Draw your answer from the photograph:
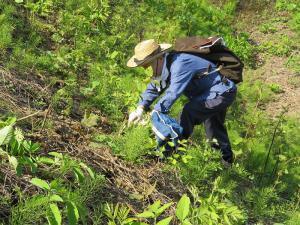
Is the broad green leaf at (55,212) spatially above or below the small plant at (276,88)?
above

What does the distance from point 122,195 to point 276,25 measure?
7.05 m

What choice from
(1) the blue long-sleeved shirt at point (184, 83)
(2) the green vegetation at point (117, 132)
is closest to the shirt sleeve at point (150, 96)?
(1) the blue long-sleeved shirt at point (184, 83)

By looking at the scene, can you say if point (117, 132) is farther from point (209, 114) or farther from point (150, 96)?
point (209, 114)

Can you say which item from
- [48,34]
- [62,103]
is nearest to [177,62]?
[62,103]

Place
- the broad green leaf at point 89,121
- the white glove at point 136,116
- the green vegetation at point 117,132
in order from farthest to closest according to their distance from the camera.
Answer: the broad green leaf at point 89,121
the white glove at point 136,116
the green vegetation at point 117,132

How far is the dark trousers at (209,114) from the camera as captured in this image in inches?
182

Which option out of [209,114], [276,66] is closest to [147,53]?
[209,114]

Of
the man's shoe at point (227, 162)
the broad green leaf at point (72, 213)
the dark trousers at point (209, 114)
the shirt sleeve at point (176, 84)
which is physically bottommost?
the man's shoe at point (227, 162)

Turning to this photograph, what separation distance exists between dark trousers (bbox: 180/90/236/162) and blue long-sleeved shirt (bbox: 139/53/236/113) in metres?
0.06

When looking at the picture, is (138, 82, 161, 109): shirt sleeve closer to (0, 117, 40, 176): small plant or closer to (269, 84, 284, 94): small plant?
(0, 117, 40, 176): small plant

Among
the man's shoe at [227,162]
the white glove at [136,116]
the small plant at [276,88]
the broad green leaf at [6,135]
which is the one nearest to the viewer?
the broad green leaf at [6,135]

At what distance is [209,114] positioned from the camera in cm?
476

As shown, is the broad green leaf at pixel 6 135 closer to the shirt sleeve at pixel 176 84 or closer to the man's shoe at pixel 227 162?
the shirt sleeve at pixel 176 84

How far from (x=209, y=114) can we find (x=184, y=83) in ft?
2.16
